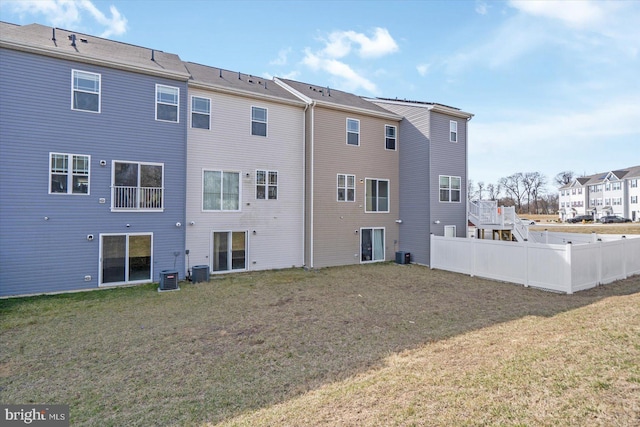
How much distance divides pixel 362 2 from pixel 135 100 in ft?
29.7

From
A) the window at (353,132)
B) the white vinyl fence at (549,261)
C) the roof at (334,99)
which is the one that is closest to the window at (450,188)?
the white vinyl fence at (549,261)

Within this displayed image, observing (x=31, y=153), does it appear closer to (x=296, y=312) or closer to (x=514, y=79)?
(x=296, y=312)

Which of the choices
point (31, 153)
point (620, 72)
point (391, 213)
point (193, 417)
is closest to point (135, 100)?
point (31, 153)

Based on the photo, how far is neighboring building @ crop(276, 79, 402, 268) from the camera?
1374cm

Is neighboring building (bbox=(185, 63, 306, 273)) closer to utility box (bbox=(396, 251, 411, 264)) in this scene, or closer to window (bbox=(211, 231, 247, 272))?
window (bbox=(211, 231, 247, 272))

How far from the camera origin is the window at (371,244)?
15.0m

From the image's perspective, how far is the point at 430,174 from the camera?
563 inches

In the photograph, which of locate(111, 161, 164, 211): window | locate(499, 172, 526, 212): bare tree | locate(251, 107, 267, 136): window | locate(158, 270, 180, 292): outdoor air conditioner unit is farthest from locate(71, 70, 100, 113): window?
locate(499, 172, 526, 212): bare tree

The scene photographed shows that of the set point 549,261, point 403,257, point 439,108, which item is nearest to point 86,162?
point 403,257

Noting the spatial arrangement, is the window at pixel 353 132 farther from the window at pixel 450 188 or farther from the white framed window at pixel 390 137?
the window at pixel 450 188

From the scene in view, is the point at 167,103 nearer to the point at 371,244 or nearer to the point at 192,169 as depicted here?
the point at 192,169

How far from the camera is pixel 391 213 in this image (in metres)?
15.6

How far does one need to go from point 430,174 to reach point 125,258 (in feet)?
42.3

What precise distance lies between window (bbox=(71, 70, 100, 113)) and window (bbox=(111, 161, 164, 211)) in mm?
1935
